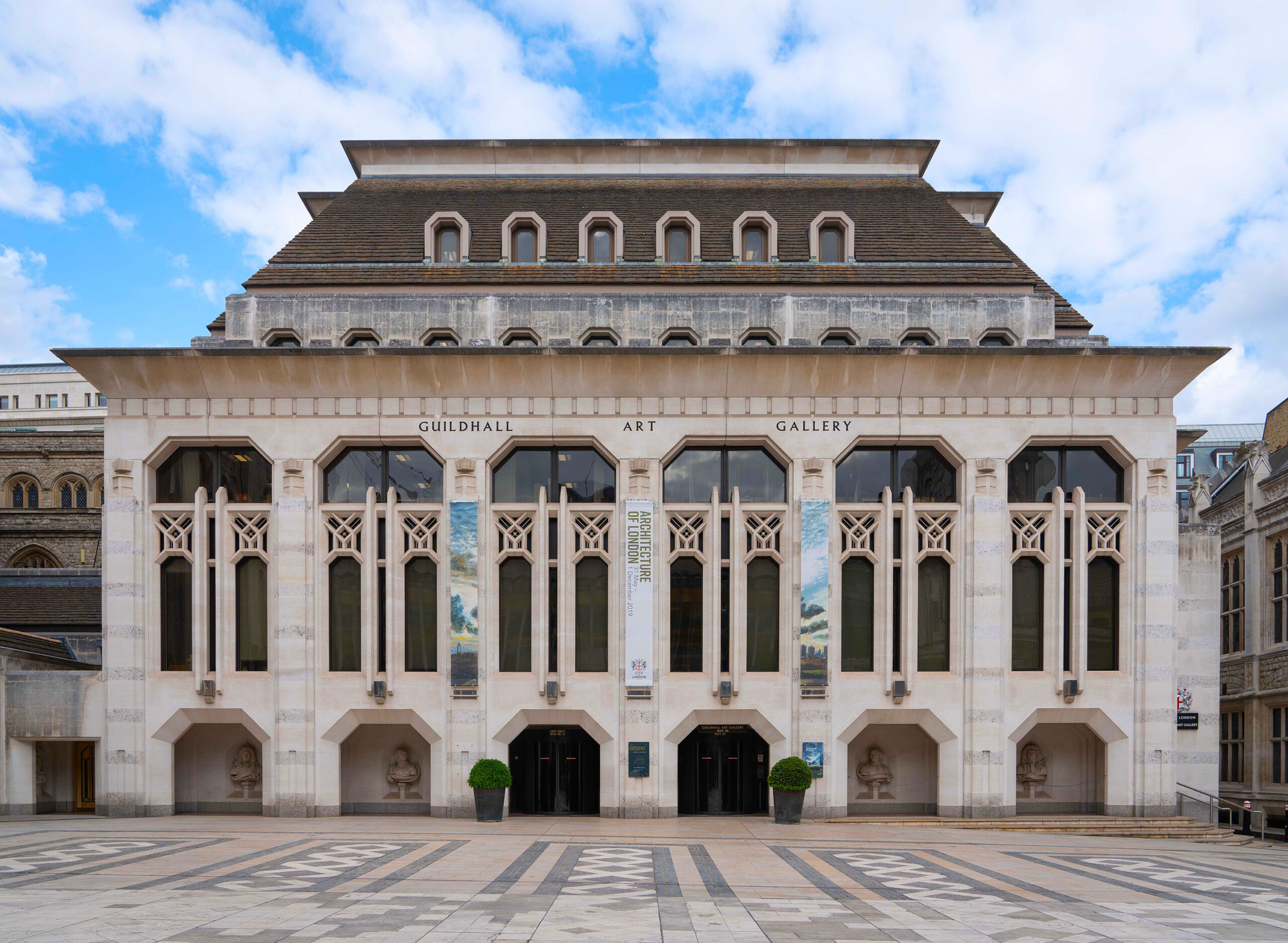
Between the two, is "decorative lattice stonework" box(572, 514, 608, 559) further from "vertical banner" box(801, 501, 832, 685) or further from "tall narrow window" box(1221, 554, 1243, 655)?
"tall narrow window" box(1221, 554, 1243, 655)

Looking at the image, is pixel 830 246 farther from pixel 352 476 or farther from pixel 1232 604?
pixel 1232 604

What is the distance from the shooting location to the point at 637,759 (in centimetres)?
2466

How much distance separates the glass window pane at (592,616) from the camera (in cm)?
2530

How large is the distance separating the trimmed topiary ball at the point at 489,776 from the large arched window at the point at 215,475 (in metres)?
9.91

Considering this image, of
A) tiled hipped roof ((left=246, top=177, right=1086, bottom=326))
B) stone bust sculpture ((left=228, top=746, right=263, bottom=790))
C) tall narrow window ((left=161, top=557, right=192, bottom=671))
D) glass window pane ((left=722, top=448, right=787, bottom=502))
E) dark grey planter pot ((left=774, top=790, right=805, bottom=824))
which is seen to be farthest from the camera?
tiled hipped roof ((left=246, top=177, right=1086, bottom=326))

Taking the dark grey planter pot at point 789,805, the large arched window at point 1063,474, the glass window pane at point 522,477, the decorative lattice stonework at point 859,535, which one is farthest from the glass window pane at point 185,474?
the large arched window at point 1063,474

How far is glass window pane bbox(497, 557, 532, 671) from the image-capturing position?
83.0ft

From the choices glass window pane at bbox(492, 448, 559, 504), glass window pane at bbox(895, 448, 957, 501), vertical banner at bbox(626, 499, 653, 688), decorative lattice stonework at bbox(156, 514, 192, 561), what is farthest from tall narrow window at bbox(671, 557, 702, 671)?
decorative lattice stonework at bbox(156, 514, 192, 561)

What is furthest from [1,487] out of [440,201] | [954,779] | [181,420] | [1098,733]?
[1098,733]

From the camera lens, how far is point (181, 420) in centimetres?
2578

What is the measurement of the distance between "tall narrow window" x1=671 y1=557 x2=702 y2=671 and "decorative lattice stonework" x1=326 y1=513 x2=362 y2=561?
913cm

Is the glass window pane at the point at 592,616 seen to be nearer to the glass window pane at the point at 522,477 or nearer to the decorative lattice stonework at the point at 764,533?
the glass window pane at the point at 522,477

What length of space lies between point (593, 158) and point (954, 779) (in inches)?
958

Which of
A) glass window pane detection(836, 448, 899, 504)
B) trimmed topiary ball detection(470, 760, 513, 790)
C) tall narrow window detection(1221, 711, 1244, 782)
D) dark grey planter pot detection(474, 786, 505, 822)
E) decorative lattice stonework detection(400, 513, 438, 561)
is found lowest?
tall narrow window detection(1221, 711, 1244, 782)
